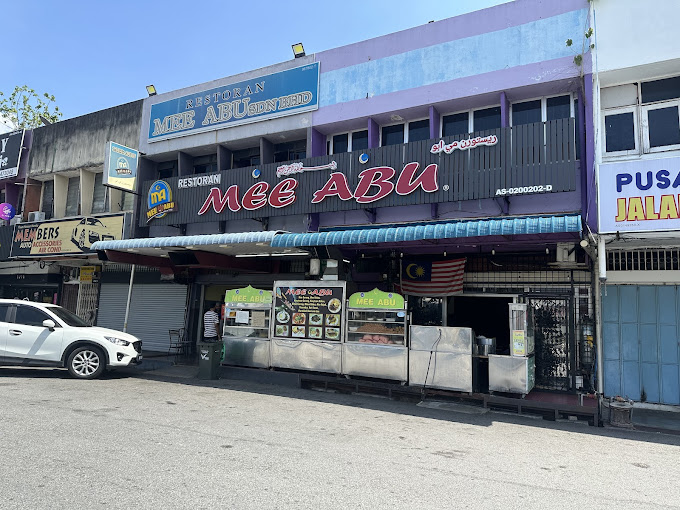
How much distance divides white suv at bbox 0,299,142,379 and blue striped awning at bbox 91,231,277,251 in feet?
8.90

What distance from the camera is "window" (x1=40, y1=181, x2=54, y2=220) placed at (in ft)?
64.4

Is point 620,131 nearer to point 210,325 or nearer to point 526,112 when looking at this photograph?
point 526,112

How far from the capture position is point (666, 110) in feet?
32.8

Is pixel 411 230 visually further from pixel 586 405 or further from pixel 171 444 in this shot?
pixel 171 444

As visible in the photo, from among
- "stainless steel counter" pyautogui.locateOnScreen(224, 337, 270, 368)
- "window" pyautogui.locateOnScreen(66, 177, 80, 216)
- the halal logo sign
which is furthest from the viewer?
"window" pyautogui.locateOnScreen(66, 177, 80, 216)

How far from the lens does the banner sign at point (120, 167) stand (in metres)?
15.2

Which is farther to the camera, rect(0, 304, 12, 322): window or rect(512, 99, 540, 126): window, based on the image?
rect(512, 99, 540, 126): window

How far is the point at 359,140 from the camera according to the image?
13625 mm

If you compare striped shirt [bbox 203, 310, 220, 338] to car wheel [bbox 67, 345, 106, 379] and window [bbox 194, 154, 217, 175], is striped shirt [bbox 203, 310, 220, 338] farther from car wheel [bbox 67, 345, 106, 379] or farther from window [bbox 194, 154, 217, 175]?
window [bbox 194, 154, 217, 175]

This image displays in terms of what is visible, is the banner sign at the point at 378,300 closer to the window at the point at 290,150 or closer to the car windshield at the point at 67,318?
the window at the point at 290,150

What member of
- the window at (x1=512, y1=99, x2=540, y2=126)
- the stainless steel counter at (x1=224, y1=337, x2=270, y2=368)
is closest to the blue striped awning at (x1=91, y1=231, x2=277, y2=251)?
the stainless steel counter at (x1=224, y1=337, x2=270, y2=368)

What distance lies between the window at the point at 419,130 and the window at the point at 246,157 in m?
5.35

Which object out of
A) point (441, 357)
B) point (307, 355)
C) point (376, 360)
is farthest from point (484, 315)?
point (307, 355)

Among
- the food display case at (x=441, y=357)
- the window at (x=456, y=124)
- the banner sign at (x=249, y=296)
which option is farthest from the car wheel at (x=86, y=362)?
the window at (x=456, y=124)
